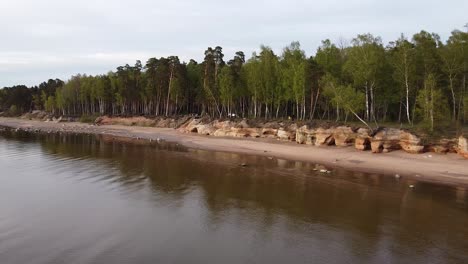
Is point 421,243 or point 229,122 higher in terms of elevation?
point 229,122

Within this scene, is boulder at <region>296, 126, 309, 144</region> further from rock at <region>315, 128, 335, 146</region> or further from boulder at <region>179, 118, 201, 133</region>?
boulder at <region>179, 118, 201, 133</region>

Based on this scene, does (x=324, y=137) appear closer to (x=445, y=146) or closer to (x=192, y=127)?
(x=445, y=146)

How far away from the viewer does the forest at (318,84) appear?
4875 centimetres

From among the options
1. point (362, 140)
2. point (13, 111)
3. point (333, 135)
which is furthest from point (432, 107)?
point (13, 111)

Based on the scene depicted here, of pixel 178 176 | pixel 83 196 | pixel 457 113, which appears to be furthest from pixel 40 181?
pixel 457 113

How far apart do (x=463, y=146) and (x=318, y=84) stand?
25.6m

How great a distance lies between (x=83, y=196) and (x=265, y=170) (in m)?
18.6

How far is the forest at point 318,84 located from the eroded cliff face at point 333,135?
3078 millimetres

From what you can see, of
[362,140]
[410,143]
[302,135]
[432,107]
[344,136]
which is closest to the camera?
[410,143]

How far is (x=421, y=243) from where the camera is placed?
1933 centimetres

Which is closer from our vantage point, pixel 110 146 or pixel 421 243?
pixel 421 243

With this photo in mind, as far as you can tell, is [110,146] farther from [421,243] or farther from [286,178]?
[421,243]

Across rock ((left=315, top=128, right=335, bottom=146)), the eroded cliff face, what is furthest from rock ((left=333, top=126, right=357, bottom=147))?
rock ((left=315, top=128, right=335, bottom=146))

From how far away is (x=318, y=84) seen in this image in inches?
2395
